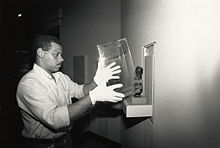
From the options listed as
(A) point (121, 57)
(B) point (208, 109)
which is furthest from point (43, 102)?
(B) point (208, 109)

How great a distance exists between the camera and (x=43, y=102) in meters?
1.12

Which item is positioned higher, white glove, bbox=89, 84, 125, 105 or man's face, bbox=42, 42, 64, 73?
man's face, bbox=42, 42, 64, 73

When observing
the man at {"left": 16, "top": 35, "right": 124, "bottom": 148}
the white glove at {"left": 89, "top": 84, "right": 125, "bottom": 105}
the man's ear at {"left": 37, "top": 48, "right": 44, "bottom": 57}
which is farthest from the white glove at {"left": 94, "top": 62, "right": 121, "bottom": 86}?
the man's ear at {"left": 37, "top": 48, "right": 44, "bottom": 57}

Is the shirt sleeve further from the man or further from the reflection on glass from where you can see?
the reflection on glass

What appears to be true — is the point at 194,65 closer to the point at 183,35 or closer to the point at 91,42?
the point at 183,35

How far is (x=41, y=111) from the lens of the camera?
1.11 metres

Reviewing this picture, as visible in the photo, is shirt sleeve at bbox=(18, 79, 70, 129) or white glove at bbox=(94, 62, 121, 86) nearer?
shirt sleeve at bbox=(18, 79, 70, 129)

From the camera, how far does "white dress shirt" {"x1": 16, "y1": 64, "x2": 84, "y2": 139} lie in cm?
110

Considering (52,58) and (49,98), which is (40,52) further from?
(49,98)

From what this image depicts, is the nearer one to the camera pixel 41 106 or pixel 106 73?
pixel 41 106

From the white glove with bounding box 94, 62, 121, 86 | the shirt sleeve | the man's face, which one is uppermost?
the man's face

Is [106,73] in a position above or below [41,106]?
above

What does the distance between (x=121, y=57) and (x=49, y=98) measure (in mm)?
614

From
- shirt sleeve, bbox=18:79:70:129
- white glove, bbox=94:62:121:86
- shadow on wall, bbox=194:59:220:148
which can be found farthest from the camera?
white glove, bbox=94:62:121:86
